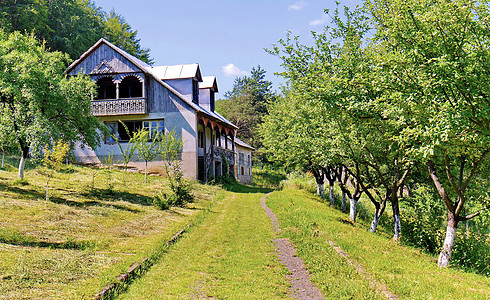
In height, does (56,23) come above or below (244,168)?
above

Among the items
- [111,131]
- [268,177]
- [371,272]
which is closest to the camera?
[371,272]

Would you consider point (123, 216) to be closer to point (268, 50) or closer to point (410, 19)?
point (268, 50)

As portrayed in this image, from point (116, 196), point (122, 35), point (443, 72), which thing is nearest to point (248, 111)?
point (122, 35)

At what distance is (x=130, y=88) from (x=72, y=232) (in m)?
20.5

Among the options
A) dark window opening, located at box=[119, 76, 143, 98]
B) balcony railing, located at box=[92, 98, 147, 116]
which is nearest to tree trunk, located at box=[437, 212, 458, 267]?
balcony railing, located at box=[92, 98, 147, 116]

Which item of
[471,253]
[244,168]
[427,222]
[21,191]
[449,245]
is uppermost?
[244,168]

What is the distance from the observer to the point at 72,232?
31.9ft

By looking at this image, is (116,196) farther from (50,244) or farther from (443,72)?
(443,72)

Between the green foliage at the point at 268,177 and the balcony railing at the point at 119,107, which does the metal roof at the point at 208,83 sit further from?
the green foliage at the point at 268,177

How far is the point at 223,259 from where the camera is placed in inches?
351

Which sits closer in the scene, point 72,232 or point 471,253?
point 72,232

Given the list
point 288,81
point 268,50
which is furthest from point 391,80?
point 268,50

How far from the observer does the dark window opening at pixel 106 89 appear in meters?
28.2

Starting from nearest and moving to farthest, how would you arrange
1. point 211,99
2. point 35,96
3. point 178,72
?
point 35,96
point 178,72
point 211,99
